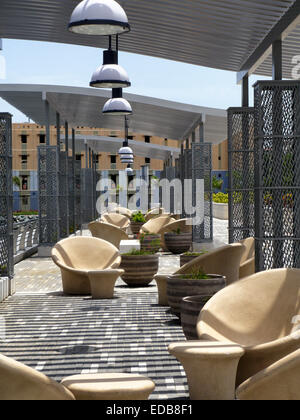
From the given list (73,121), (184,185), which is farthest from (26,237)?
(73,121)

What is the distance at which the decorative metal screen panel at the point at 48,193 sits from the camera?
18016 mm

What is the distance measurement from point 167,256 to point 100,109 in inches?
A: 253

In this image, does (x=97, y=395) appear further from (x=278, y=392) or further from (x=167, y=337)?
(x=167, y=337)

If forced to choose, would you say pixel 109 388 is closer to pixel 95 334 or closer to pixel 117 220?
pixel 95 334

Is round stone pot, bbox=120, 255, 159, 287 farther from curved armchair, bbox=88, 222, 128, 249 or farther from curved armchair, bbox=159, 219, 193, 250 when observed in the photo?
curved armchair, bbox=159, 219, 193, 250

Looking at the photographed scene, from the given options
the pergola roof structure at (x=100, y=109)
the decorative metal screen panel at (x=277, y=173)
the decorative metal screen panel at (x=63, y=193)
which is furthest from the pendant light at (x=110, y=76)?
the decorative metal screen panel at (x=63, y=193)

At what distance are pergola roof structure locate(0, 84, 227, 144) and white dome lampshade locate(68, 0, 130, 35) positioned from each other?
11.4 metres

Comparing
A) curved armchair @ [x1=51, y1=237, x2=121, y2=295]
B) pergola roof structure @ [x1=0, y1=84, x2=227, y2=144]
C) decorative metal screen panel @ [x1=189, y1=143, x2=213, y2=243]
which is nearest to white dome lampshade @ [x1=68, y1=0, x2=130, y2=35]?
curved armchair @ [x1=51, y1=237, x2=121, y2=295]

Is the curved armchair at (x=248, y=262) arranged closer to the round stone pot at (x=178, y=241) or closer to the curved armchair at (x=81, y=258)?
the curved armchair at (x=81, y=258)

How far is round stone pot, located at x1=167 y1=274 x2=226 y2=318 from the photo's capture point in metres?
7.64

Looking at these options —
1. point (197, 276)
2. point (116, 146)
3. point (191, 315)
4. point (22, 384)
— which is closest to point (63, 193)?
point (197, 276)

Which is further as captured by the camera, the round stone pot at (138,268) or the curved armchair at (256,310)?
the round stone pot at (138,268)

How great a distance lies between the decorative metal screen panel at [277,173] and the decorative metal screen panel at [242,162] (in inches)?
128

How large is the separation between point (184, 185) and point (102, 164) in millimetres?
54532
